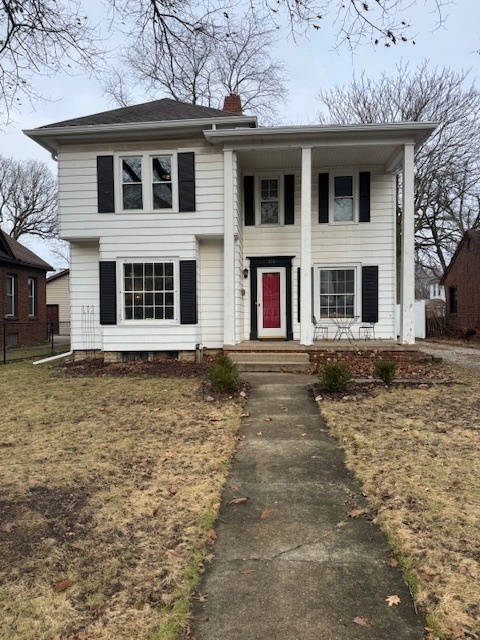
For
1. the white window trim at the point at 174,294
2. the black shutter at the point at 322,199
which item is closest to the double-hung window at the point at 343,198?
the black shutter at the point at 322,199

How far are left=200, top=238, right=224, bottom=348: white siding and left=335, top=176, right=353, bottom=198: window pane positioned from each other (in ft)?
12.2

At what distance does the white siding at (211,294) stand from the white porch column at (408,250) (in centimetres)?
441

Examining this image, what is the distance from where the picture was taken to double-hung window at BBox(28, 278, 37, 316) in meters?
20.5

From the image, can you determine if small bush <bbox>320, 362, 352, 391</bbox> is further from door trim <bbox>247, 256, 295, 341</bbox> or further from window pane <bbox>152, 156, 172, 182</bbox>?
window pane <bbox>152, 156, 172, 182</bbox>

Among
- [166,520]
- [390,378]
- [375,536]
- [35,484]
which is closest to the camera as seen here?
[375,536]

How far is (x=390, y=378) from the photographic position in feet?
25.5

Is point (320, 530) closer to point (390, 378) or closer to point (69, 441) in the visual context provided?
point (69, 441)

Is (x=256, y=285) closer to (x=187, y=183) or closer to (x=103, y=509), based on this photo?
(x=187, y=183)

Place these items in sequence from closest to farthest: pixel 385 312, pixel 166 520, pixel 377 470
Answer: pixel 166 520 → pixel 377 470 → pixel 385 312

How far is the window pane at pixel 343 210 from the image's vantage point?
12117mm

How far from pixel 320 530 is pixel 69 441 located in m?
3.13

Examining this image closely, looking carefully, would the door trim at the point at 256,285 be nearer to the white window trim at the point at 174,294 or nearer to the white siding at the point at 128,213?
the white siding at the point at 128,213

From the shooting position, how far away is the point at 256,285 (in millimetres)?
12250

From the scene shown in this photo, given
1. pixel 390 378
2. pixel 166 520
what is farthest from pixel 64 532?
pixel 390 378
